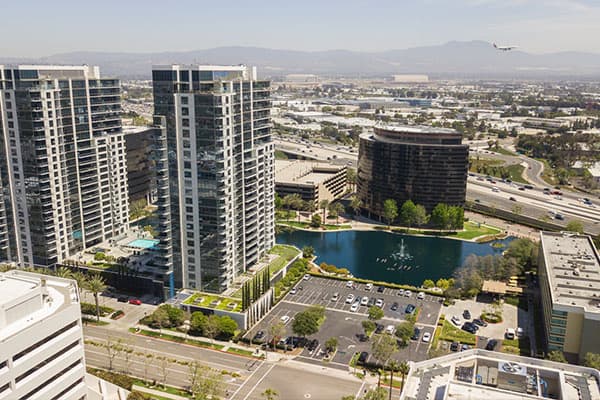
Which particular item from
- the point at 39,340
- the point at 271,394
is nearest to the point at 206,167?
the point at 271,394

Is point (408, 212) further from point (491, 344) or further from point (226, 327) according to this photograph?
point (226, 327)

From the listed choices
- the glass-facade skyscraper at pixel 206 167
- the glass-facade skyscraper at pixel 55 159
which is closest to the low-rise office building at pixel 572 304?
the glass-facade skyscraper at pixel 206 167

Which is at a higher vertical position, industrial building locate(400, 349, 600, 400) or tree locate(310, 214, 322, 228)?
industrial building locate(400, 349, 600, 400)

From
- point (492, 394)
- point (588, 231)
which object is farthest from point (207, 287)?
point (588, 231)

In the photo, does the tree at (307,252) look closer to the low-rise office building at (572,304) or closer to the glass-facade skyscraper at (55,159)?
the glass-facade skyscraper at (55,159)

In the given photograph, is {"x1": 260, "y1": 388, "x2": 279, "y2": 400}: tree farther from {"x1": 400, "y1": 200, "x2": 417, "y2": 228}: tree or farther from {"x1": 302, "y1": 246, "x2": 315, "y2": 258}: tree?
{"x1": 400, "y1": 200, "x2": 417, "y2": 228}: tree

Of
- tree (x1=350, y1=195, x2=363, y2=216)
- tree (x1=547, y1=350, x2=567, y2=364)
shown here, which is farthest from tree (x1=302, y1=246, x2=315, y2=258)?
tree (x1=547, y1=350, x2=567, y2=364)

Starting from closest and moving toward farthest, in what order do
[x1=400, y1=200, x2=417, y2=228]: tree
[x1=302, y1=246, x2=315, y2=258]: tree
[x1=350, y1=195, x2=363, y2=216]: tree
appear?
[x1=302, y1=246, x2=315, y2=258]: tree
[x1=400, y1=200, x2=417, y2=228]: tree
[x1=350, y1=195, x2=363, y2=216]: tree
